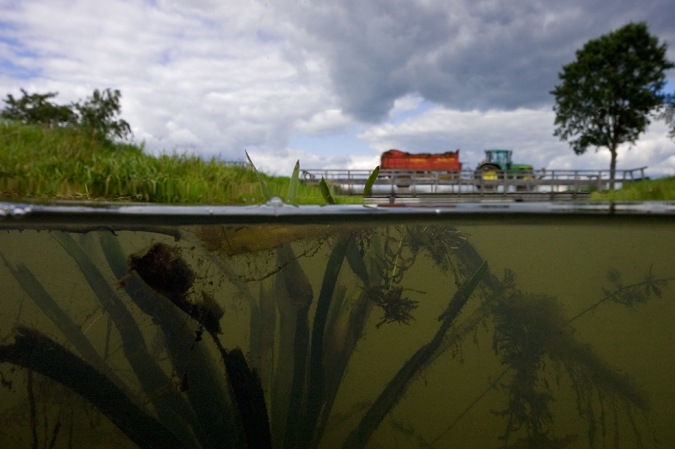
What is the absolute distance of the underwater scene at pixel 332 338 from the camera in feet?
10.5

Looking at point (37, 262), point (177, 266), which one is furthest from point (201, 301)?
point (37, 262)

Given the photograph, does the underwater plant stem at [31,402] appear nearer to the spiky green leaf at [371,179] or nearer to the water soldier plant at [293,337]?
the water soldier plant at [293,337]

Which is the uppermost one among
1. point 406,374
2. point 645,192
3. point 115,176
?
point 115,176

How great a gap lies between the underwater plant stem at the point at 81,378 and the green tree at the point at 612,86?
9.69 meters

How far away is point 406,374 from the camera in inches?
131

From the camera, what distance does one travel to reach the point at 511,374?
11.1 feet

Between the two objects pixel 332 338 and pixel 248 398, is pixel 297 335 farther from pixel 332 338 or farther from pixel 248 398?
pixel 248 398

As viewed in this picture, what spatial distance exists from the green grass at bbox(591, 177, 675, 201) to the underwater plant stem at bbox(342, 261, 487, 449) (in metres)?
1.65

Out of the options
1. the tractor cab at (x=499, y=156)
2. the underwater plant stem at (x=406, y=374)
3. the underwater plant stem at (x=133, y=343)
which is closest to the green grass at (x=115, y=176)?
the underwater plant stem at (x=133, y=343)

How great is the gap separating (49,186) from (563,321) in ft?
14.9

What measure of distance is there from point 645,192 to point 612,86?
10222mm

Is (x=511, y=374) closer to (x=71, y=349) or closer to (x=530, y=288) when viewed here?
(x=530, y=288)

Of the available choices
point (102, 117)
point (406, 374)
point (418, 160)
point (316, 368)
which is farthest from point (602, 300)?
point (418, 160)

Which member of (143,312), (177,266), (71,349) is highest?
(177,266)
